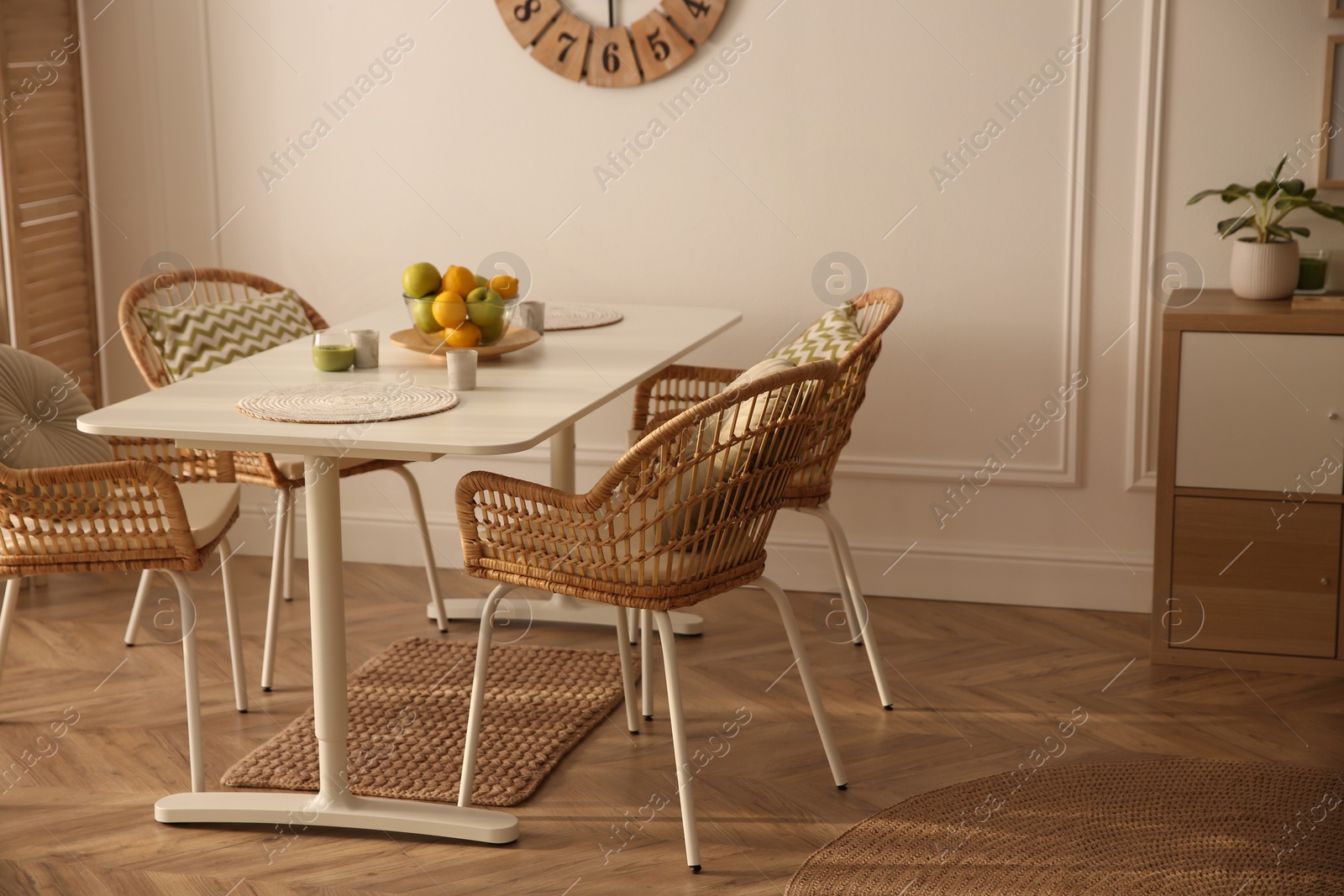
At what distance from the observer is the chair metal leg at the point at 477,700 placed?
2381 millimetres

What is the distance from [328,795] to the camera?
8.02ft

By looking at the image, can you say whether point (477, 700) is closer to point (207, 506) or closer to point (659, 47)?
point (207, 506)

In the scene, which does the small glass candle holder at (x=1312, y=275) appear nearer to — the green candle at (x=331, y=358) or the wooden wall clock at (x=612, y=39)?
the wooden wall clock at (x=612, y=39)

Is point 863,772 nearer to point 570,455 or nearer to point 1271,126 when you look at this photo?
point 570,455

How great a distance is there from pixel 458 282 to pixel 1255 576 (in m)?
1.82

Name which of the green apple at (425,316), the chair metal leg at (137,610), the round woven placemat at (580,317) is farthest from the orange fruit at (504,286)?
the chair metal leg at (137,610)

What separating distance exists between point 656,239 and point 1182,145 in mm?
1285

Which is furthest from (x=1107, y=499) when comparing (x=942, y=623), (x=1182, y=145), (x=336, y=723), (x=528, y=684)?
(x=336, y=723)

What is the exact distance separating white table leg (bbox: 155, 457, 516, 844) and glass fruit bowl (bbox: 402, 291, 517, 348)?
494 millimetres

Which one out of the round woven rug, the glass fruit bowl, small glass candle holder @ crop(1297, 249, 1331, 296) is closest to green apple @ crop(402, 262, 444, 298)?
the glass fruit bowl

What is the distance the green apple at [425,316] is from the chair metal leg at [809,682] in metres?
0.85

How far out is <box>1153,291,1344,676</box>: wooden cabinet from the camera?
2.99 meters

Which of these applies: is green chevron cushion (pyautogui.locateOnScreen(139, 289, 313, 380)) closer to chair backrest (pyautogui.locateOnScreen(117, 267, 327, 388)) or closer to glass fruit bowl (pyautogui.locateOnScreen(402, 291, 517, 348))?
chair backrest (pyautogui.locateOnScreen(117, 267, 327, 388))

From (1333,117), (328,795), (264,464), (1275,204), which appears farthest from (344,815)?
(1333,117)
